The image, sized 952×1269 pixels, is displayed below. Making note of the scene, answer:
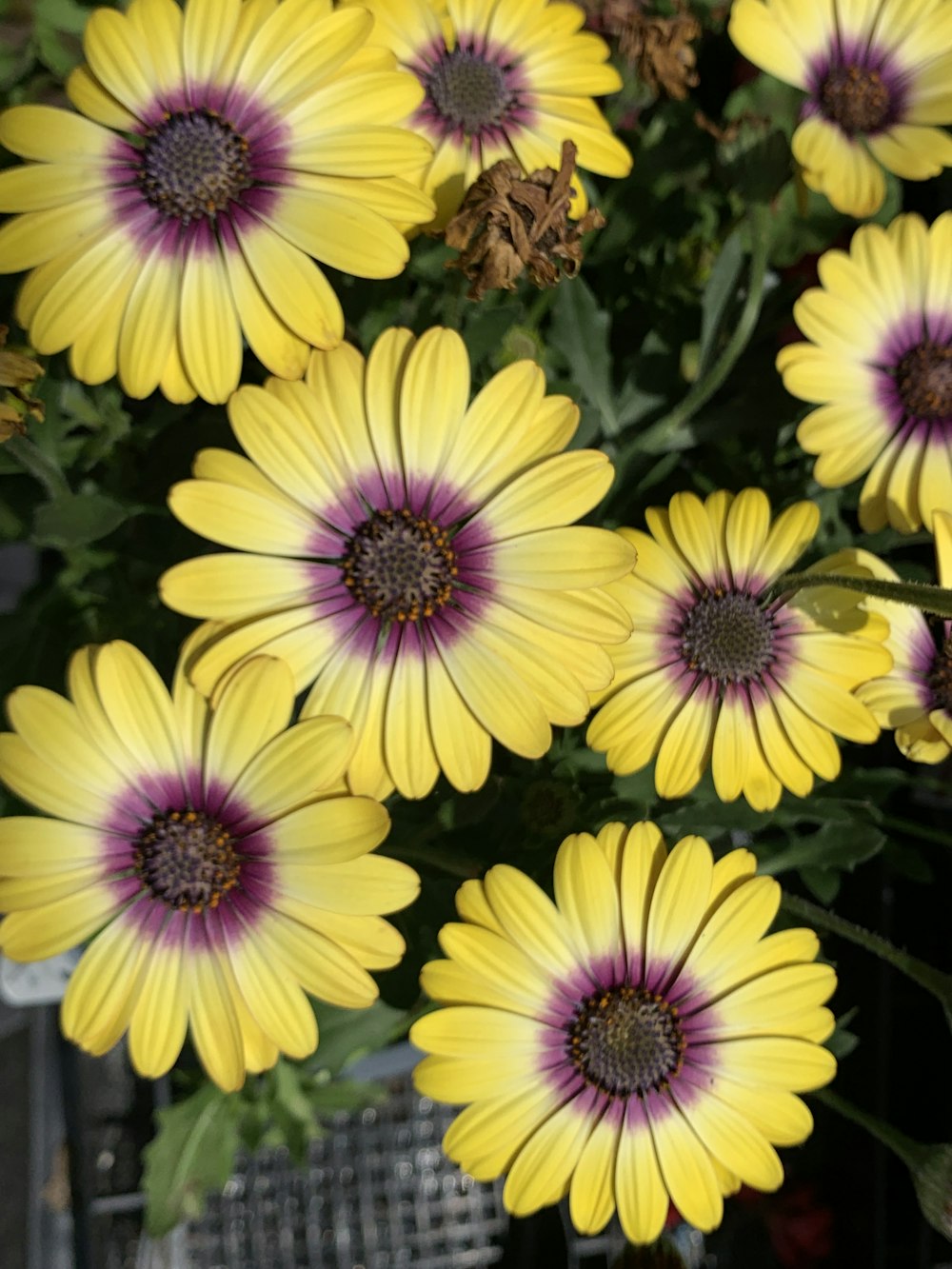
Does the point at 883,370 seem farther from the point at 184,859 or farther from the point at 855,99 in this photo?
the point at 184,859

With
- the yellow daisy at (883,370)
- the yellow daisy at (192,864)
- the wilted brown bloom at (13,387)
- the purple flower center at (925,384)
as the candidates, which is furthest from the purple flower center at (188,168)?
the purple flower center at (925,384)

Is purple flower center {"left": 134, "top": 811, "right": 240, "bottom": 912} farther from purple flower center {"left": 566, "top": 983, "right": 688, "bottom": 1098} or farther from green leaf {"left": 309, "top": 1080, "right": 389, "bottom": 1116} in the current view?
green leaf {"left": 309, "top": 1080, "right": 389, "bottom": 1116}

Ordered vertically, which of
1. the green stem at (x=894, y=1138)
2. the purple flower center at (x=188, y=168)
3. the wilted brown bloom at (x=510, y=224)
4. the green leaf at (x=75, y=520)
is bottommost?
the green stem at (x=894, y=1138)

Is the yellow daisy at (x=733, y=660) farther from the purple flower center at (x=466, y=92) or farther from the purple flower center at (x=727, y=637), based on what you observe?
the purple flower center at (x=466, y=92)

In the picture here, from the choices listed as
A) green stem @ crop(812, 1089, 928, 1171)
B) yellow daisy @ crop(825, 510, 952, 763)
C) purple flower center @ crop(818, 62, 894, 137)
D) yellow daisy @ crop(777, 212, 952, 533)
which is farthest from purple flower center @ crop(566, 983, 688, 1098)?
purple flower center @ crop(818, 62, 894, 137)

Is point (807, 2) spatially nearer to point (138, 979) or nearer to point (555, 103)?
point (555, 103)

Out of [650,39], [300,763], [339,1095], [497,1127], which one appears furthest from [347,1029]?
[650,39]
